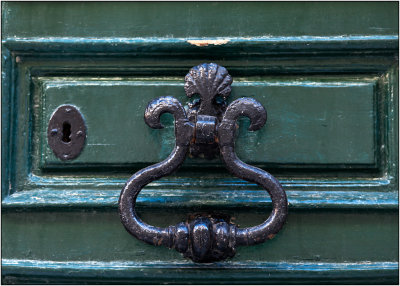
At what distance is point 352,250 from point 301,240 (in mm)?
77

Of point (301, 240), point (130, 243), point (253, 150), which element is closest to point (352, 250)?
point (301, 240)

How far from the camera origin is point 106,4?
26.3 inches

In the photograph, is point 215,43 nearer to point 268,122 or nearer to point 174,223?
point 268,122

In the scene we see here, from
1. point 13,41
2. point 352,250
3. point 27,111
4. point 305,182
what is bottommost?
point 352,250

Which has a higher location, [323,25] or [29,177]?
[323,25]

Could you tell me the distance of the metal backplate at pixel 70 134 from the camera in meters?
0.66

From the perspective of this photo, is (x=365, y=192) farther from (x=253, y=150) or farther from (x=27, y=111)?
(x=27, y=111)

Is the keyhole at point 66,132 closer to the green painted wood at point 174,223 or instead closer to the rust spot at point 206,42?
the green painted wood at point 174,223

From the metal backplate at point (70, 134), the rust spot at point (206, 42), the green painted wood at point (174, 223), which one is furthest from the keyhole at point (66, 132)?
the rust spot at point (206, 42)

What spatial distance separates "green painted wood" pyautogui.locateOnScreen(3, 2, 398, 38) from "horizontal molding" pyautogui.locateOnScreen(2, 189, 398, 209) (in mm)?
236

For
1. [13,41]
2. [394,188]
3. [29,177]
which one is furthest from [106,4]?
[394,188]

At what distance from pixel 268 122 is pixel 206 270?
239 mm

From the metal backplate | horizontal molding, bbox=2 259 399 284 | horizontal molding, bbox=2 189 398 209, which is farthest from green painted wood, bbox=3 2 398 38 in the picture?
horizontal molding, bbox=2 259 399 284

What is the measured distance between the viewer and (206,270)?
2.17 feet
